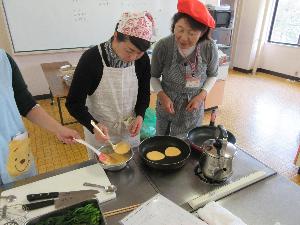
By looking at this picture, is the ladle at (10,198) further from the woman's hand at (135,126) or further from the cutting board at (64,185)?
the woman's hand at (135,126)

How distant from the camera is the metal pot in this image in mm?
939

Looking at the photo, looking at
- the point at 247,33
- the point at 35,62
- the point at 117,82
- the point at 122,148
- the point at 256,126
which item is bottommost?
the point at 256,126

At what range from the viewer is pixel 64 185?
98 centimetres

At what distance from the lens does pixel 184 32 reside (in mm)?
1329

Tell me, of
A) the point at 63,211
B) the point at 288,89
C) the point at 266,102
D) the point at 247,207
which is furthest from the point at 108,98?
the point at 288,89

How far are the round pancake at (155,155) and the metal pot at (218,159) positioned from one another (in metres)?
0.19

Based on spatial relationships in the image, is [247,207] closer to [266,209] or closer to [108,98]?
[266,209]

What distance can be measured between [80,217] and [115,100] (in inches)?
27.4

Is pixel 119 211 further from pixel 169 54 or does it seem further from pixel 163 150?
pixel 169 54

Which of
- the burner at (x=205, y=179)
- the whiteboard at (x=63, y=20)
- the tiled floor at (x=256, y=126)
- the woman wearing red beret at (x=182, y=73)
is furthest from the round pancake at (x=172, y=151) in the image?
the whiteboard at (x=63, y=20)

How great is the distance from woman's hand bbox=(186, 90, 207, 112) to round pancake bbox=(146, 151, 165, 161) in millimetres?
509

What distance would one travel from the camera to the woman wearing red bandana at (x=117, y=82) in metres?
1.08

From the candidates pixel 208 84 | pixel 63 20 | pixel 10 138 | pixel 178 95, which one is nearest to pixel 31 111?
pixel 10 138

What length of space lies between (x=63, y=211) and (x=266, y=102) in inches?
151
